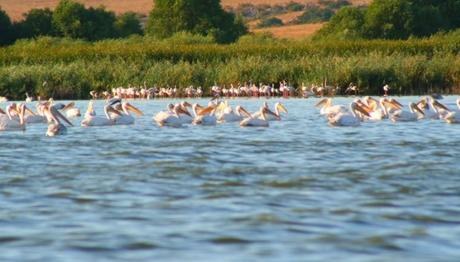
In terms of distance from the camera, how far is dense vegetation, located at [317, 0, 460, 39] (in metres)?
67.2

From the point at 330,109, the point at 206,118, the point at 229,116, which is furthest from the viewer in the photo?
the point at 330,109

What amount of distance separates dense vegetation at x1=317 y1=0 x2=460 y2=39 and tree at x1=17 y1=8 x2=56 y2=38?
1800cm

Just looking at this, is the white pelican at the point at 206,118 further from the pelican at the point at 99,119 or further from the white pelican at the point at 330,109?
the white pelican at the point at 330,109

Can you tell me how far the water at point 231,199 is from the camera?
305 inches

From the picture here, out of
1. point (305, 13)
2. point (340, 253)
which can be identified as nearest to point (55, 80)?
point (340, 253)

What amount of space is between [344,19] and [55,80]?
35261 mm

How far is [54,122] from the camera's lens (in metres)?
20.1

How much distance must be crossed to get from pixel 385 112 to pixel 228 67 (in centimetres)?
1797

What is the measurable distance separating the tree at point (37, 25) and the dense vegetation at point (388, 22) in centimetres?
1800

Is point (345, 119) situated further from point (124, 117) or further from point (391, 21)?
point (391, 21)

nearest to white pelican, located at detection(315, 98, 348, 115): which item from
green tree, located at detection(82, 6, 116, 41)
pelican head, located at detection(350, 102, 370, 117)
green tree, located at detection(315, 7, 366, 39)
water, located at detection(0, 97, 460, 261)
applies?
pelican head, located at detection(350, 102, 370, 117)

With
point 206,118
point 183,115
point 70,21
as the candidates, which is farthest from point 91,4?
point 206,118

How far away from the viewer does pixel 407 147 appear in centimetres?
1545

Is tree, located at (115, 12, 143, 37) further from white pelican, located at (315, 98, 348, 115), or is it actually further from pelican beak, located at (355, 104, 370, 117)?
pelican beak, located at (355, 104, 370, 117)
